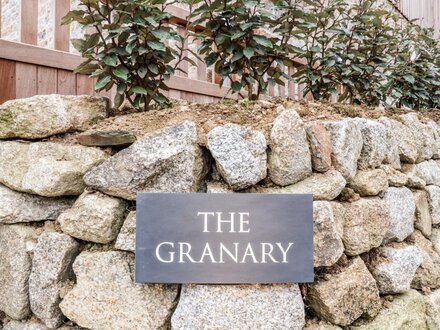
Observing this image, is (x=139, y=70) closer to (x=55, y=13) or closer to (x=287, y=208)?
(x=55, y=13)

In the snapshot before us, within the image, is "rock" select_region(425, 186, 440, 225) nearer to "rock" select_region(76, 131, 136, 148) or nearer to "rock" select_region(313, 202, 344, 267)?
"rock" select_region(313, 202, 344, 267)

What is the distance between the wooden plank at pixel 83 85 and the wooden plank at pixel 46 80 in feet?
0.38

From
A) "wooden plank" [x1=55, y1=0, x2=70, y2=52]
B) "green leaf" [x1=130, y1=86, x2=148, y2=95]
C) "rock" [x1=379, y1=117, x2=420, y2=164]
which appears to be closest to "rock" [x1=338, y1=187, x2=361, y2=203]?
"rock" [x1=379, y1=117, x2=420, y2=164]

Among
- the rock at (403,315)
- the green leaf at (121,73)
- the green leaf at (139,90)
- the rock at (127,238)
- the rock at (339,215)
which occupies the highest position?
the green leaf at (121,73)

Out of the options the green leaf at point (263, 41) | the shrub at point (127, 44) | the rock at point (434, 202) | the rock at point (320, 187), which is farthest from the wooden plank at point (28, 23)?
the rock at point (434, 202)

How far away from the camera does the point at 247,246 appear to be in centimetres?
119

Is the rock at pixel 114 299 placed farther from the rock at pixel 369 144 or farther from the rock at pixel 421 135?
the rock at pixel 421 135

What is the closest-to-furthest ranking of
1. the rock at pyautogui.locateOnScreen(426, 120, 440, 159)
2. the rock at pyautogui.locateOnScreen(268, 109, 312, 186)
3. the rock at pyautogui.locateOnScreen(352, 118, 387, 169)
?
1. the rock at pyautogui.locateOnScreen(268, 109, 312, 186)
2. the rock at pyautogui.locateOnScreen(352, 118, 387, 169)
3. the rock at pyautogui.locateOnScreen(426, 120, 440, 159)

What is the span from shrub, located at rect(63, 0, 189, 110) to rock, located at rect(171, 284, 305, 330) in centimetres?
80

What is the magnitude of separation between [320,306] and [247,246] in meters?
0.31

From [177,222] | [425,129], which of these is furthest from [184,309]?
[425,129]

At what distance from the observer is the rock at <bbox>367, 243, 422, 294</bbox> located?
1.41 metres

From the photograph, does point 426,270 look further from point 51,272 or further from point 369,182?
point 51,272

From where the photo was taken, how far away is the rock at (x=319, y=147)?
4.35 ft
